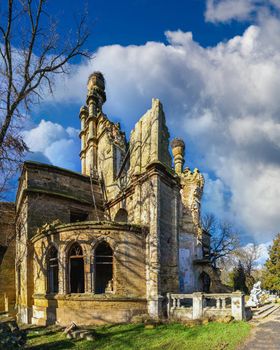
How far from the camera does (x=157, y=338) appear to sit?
1180 centimetres

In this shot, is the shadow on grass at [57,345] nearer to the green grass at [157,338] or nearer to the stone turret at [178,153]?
the green grass at [157,338]

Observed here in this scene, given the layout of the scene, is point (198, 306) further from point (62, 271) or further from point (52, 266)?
point (52, 266)

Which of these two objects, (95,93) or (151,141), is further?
(95,93)

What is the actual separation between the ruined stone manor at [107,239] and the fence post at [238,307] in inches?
147

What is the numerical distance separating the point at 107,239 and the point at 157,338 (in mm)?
5478

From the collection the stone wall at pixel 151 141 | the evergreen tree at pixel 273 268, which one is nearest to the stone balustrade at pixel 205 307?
the stone wall at pixel 151 141

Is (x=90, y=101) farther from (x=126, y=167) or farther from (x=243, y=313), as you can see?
(x=243, y=313)

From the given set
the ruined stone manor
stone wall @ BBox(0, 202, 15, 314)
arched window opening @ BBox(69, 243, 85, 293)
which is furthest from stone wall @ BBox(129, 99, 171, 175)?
stone wall @ BBox(0, 202, 15, 314)

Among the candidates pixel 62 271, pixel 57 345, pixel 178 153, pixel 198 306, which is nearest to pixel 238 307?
pixel 198 306

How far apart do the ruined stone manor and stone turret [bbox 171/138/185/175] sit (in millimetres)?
7394

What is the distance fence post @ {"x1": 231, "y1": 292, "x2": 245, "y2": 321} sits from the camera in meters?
13.3

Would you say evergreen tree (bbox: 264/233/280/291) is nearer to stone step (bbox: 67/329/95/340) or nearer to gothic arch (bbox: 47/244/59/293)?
gothic arch (bbox: 47/244/59/293)

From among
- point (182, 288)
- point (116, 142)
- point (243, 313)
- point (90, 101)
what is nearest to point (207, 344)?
point (243, 313)

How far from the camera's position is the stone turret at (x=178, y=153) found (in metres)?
32.7
